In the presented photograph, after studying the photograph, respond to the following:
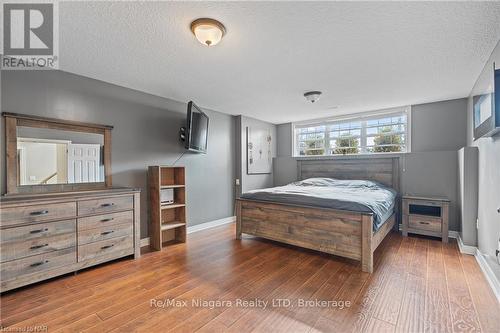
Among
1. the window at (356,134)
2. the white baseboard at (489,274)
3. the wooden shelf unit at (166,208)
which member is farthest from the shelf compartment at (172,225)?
the white baseboard at (489,274)

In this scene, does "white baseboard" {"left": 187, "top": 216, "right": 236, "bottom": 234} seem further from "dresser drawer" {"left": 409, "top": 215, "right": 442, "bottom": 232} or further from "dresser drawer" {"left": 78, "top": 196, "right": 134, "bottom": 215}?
"dresser drawer" {"left": 409, "top": 215, "right": 442, "bottom": 232}

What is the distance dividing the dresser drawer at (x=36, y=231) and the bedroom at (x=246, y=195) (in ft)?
0.05

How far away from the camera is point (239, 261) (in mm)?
2820

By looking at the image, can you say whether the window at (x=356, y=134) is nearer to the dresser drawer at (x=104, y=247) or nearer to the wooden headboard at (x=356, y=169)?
the wooden headboard at (x=356, y=169)

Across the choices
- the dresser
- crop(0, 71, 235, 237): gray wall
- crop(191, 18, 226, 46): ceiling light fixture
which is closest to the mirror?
crop(0, 71, 235, 237): gray wall

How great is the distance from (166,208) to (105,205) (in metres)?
0.91

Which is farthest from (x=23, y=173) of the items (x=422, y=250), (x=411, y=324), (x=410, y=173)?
Result: (x=410, y=173)

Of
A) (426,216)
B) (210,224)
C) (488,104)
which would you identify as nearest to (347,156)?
(426,216)

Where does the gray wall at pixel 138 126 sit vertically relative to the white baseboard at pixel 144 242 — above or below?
above

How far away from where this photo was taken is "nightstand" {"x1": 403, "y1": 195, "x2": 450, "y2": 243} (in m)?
3.49

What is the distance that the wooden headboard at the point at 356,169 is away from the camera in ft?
14.1

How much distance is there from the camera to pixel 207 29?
179 cm

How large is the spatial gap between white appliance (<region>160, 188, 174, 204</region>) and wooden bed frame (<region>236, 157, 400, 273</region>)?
43.7 inches
